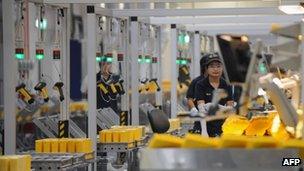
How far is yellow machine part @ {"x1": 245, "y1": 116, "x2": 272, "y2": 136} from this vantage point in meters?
9.08

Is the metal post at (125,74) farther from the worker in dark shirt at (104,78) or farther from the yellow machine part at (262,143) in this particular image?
the yellow machine part at (262,143)

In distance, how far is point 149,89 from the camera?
16.8 metres

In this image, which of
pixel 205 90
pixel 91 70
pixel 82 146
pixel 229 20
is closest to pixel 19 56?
pixel 82 146

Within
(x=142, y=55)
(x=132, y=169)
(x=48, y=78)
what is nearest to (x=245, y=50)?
(x=48, y=78)

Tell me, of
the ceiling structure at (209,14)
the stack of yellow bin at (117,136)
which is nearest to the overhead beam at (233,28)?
the ceiling structure at (209,14)

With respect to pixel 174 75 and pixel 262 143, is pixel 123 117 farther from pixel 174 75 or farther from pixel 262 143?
pixel 262 143

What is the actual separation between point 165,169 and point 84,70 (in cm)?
2075

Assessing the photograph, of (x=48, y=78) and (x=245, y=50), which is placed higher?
(x=245, y=50)

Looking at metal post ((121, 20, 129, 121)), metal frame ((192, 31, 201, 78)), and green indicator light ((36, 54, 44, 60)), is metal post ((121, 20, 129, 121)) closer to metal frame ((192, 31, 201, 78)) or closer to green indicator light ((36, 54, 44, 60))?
green indicator light ((36, 54, 44, 60))

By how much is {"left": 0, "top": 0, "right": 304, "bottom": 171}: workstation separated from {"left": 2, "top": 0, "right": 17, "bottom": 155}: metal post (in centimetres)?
1

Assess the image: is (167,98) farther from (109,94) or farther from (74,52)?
(109,94)

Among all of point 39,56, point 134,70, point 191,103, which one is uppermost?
point 39,56

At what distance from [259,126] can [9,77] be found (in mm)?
3035

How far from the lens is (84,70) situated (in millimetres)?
26172
